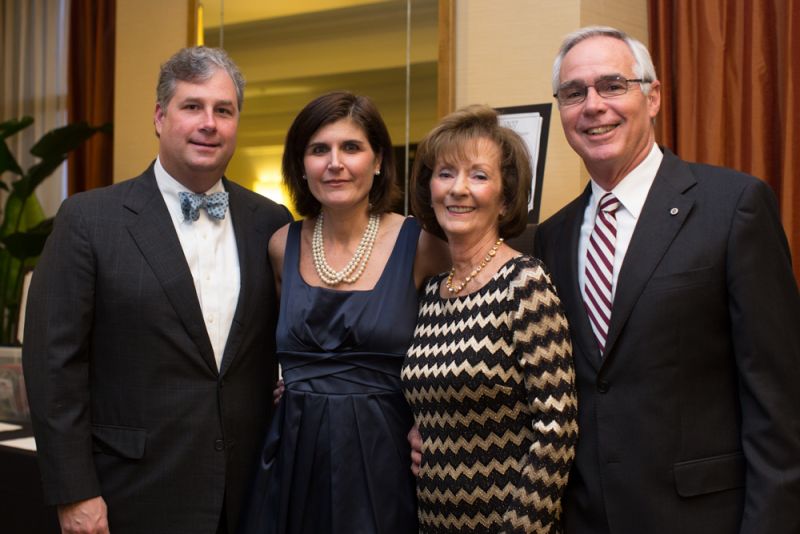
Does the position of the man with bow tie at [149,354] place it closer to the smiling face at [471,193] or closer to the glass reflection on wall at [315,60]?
the smiling face at [471,193]

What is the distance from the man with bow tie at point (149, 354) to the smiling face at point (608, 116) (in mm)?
938

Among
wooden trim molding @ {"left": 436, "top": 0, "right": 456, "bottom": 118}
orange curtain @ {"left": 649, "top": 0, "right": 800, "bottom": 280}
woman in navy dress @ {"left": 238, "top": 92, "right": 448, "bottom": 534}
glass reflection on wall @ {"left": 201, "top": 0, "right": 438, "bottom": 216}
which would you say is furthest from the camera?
glass reflection on wall @ {"left": 201, "top": 0, "right": 438, "bottom": 216}

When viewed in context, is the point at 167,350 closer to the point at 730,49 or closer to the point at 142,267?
the point at 142,267

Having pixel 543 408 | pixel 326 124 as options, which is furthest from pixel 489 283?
pixel 326 124

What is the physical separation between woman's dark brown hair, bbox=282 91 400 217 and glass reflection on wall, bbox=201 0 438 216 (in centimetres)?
149

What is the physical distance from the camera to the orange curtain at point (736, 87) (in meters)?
3.54

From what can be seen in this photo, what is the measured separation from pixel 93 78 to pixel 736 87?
4258mm

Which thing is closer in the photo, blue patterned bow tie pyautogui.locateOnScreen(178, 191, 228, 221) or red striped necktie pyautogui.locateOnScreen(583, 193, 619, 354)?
red striped necktie pyautogui.locateOnScreen(583, 193, 619, 354)

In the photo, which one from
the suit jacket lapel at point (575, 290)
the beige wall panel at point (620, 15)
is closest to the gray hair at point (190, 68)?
the suit jacket lapel at point (575, 290)

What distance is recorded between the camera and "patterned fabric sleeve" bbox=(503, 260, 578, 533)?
6.30ft

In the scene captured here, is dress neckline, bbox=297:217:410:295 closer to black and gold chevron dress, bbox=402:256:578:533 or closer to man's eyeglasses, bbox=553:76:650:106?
black and gold chevron dress, bbox=402:256:578:533

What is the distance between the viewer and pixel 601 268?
2016 millimetres

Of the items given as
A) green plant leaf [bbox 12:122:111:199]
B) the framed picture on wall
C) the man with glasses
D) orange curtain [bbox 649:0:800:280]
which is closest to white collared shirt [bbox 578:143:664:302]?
the man with glasses

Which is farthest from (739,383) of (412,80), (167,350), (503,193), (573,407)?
(412,80)
